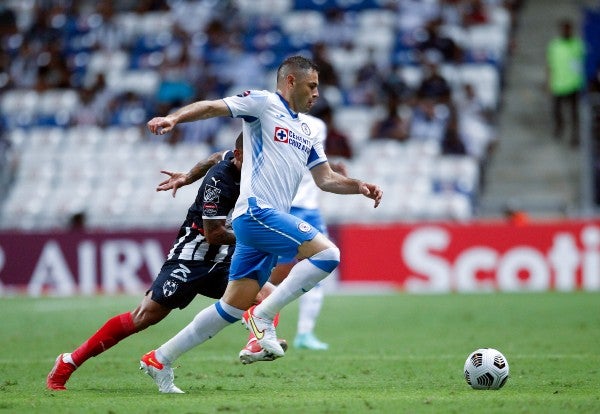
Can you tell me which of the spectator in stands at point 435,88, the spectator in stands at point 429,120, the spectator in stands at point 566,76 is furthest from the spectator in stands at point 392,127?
the spectator in stands at point 566,76

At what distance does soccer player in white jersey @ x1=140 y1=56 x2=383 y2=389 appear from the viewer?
8898mm

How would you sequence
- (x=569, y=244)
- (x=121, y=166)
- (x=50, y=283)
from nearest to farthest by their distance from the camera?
(x=569, y=244)
(x=50, y=283)
(x=121, y=166)

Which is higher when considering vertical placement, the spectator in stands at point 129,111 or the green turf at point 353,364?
the spectator in stands at point 129,111

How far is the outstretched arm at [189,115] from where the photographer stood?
7.88m

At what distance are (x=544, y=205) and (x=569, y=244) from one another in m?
1.32

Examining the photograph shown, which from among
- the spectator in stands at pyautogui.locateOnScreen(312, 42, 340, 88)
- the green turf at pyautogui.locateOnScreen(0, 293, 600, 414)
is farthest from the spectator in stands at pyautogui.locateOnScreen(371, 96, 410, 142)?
the green turf at pyautogui.locateOnScreen(0, 293, 600, 414)

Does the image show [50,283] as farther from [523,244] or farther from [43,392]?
[43,392]

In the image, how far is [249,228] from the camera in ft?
29.4

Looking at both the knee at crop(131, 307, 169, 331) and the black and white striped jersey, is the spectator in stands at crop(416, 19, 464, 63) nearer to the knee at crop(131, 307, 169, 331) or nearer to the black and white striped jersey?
the black and white striped jersey

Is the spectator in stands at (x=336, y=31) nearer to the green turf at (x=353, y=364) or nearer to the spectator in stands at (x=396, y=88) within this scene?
the spectator in stands at (x=396, y=88)

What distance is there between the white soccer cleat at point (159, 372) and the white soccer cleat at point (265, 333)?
0.73 m

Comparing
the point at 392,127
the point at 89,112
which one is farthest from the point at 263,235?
the point at 89,112

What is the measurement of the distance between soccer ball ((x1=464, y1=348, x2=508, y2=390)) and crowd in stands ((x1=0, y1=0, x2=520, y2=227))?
13.1 m

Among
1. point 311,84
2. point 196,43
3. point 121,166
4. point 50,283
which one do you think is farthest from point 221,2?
point 311,84
